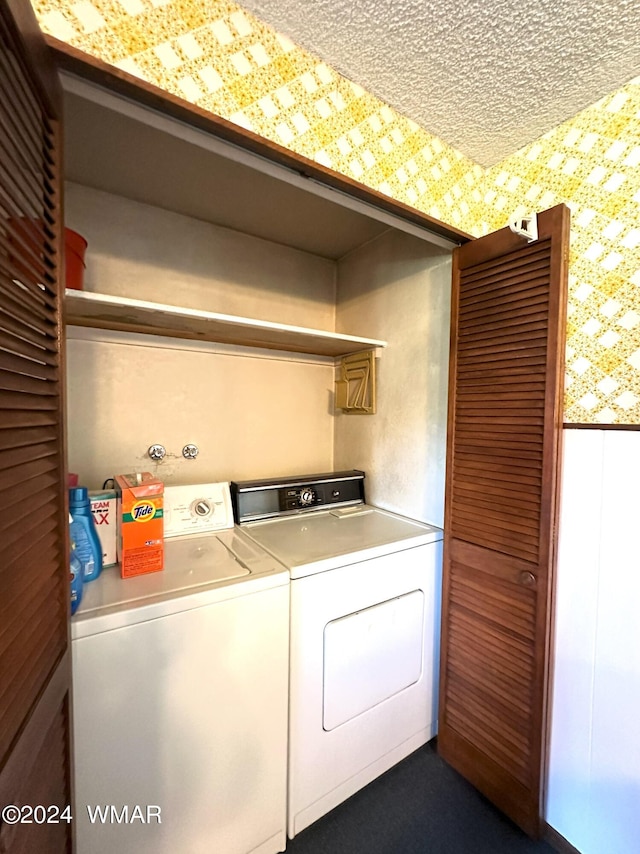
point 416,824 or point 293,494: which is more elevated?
point 293,494

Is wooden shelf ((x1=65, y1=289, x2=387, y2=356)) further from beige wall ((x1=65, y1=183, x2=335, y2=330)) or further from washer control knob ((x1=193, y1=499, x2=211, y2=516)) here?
washer control knob ((x1=193, y1=499, x2=211, y2=516))

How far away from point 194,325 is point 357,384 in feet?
3.30

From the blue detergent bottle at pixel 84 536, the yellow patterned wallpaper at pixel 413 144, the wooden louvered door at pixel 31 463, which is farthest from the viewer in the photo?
the blue detergent bottle at pixel 84 536

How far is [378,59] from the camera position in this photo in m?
1.07

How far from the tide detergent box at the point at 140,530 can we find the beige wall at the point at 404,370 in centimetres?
121

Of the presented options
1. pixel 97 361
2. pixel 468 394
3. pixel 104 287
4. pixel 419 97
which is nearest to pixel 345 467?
pixel 468 394

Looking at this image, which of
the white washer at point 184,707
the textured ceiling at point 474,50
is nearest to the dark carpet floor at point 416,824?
the white washer at point 184,707

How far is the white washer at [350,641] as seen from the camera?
4.09 feet

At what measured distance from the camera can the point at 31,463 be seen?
0.68 meters

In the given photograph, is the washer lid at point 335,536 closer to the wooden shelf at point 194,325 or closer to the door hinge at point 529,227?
the wooden shelf at point 194,325

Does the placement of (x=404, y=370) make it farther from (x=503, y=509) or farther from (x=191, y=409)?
(x=191, y=409)

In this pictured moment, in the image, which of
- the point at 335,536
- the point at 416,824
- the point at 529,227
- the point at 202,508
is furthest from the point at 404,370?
the point at 416,824

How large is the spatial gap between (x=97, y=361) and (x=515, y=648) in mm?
2150

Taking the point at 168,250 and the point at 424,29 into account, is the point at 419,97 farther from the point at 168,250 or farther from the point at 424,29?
the point at 168,250
